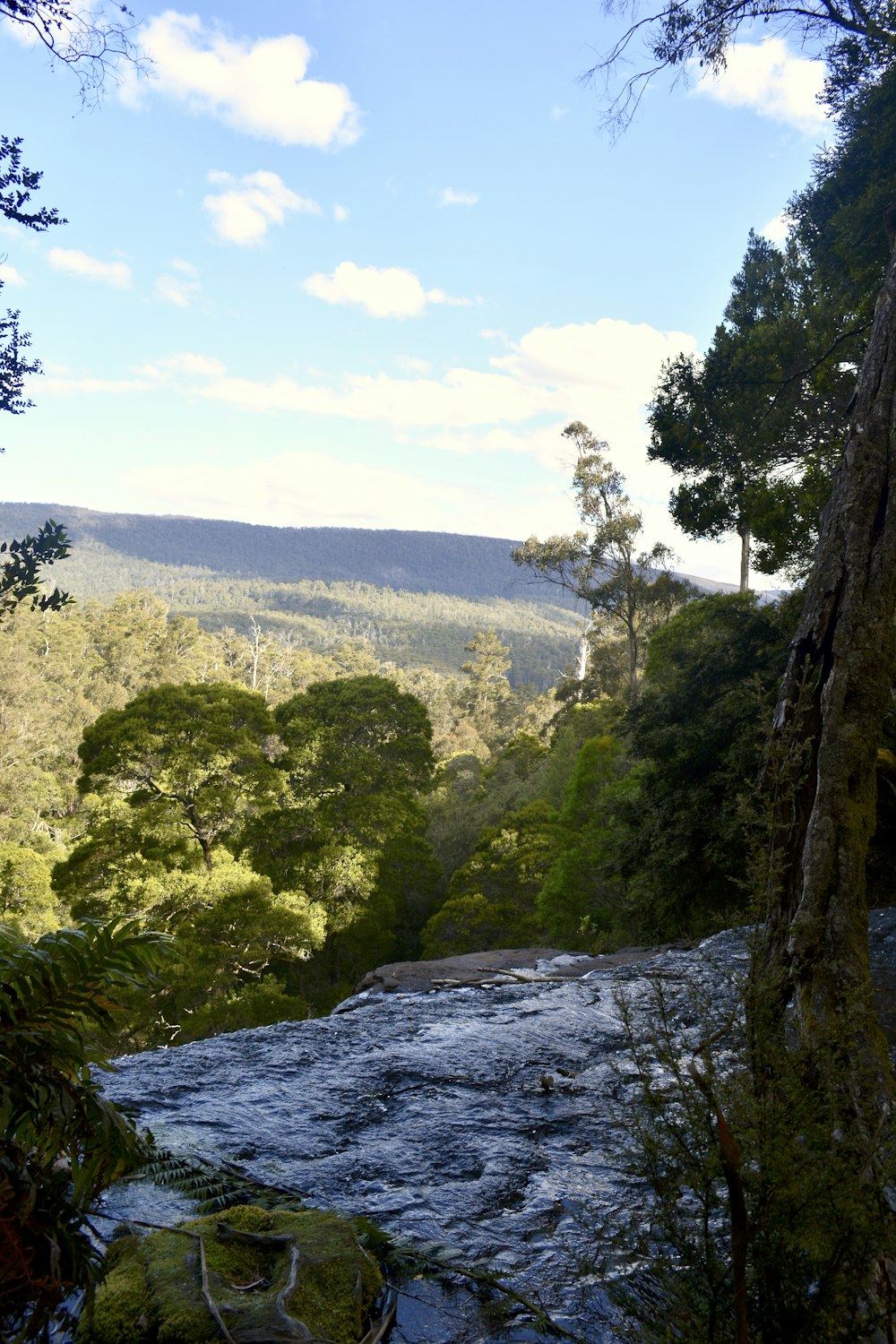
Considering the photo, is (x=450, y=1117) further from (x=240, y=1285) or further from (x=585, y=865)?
(x=585, y=865)

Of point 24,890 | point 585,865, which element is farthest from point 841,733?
point 24,890

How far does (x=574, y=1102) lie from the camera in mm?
4797

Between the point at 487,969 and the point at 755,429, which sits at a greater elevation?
the point at 755,429

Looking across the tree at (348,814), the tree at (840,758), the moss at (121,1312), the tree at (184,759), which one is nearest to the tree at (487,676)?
the tree at (348,814)

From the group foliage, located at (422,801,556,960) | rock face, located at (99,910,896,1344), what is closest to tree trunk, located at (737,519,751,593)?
foliage, located at (422,801,556,960)

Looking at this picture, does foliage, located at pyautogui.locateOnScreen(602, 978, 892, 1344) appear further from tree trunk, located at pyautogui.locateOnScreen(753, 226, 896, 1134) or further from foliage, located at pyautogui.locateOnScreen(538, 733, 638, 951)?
foliage, located at pyautogui.locateOnScreen(538, 733, 638, 951)

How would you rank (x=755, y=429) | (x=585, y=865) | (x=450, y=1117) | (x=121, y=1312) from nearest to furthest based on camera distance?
(x=121, y=1312), (x=450, y=1117), (x=755, y=429), (x=585, y=865)

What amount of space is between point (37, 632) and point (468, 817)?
2495cm

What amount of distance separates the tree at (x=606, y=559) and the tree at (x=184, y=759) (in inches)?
505

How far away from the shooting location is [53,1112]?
225 cm

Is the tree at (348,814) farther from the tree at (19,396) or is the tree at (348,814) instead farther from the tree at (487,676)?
the tree at (487,676)

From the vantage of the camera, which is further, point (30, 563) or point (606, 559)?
point (606, 559)

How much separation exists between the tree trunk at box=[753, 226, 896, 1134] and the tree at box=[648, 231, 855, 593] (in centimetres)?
766

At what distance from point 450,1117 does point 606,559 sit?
924 inches
